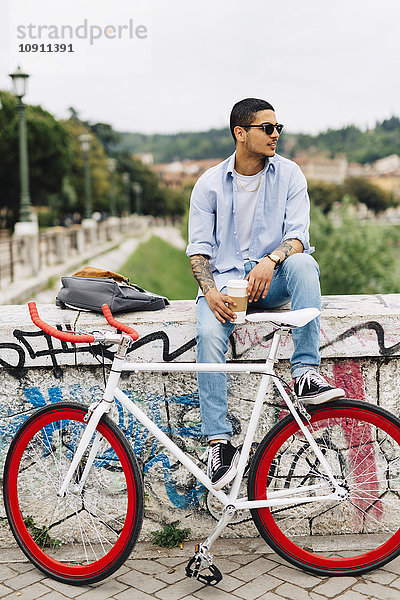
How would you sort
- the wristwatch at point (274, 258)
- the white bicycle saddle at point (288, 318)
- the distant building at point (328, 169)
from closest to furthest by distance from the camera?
1. the white bicycle saddle at point (288, 318)
2. the wristwatch at point (274, 258)
3. the distant building at point (328, 169)

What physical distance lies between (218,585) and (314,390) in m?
0.93

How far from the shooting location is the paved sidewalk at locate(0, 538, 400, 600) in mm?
2816

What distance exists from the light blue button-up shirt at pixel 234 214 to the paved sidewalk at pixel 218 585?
1272 mm

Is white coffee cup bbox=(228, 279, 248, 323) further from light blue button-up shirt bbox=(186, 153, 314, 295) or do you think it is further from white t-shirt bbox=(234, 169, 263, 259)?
white t-shirt bbox=(234, 169, 263, 259)

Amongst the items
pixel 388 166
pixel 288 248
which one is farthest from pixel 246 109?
pixel 388 166

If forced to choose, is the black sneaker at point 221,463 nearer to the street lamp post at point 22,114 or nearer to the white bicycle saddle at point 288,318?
the white bicycle saddle at point 288,318

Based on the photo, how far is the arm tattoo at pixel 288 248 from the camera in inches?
123

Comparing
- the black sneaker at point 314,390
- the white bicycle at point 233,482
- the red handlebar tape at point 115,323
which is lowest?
the white bicycle at point 233,482

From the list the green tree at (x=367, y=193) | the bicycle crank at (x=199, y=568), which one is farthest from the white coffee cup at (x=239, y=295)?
the green tree at (x=367, y=193)

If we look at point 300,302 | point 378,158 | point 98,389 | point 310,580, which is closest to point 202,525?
point 310,580

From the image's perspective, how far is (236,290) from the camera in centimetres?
287

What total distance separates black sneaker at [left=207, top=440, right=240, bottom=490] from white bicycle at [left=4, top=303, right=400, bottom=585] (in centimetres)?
3

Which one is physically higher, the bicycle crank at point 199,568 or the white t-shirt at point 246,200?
the white t-shirt at point 246,200

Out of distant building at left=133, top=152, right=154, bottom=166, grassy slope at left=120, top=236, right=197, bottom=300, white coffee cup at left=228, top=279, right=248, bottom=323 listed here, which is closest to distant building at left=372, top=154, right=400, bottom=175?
grassy slope at left=120, top=236, right=197, bottom=300
